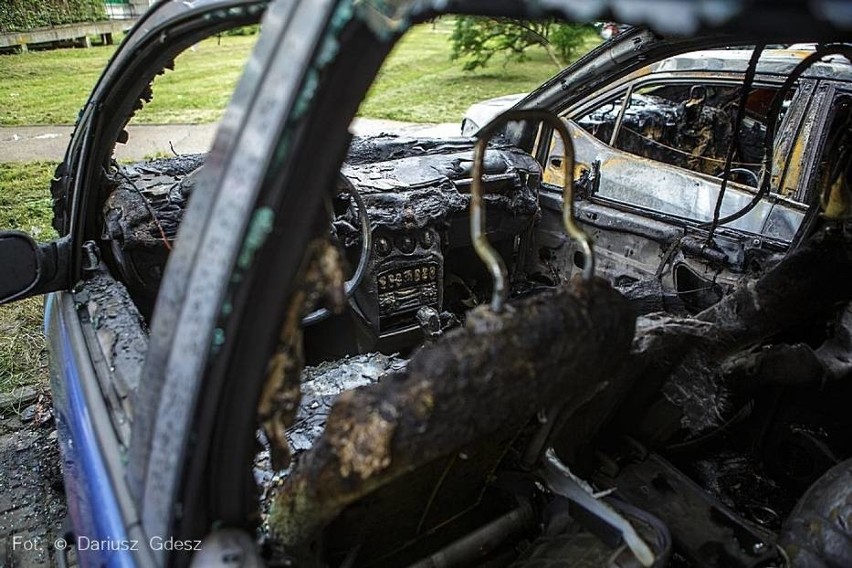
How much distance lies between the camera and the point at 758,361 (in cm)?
193

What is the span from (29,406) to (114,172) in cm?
186

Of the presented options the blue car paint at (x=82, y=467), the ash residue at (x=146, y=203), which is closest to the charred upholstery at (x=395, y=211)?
the ash residue at (x=146, y=203)

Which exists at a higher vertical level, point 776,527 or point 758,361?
point 758,361

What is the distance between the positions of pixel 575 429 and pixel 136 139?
8.84 meters

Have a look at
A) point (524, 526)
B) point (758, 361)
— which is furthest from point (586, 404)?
point (758, 361)

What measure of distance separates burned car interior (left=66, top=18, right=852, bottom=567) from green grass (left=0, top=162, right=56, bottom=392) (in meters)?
1.73

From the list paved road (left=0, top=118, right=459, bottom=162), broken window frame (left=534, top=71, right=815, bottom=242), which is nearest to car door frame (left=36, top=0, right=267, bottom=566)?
broken window frame (left=534, top=71, right=815, bottom=242)

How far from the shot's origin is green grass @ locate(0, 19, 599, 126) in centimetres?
1038

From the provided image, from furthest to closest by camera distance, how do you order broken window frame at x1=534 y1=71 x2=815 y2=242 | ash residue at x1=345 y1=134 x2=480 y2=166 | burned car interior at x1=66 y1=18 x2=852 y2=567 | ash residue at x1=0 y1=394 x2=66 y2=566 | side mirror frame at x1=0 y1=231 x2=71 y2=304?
ash residue at x1=345 y1=134 x2=480 y2=166, broken window frame at x1=534 y1=71 x2=815 y2=242, ash residue at x1=0 y1=394 x2=66 y2=566, side mirror frame at x1=0 y1=231 x2=71 y2=304, burned car interior at x1=66 y1=18 x2=852 y2=567

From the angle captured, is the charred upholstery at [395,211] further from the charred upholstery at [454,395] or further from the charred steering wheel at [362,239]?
the charred upholstery at [454,395]

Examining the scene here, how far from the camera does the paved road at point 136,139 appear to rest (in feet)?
26.3

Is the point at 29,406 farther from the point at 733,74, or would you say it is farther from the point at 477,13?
the point at 733,74

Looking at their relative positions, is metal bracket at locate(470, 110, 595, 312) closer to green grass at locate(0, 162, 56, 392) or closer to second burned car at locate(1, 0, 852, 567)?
second burned car at locate(1, 0, 852, 567)


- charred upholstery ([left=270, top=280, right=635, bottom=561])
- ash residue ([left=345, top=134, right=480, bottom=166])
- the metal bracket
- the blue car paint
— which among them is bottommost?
the blue car paint
